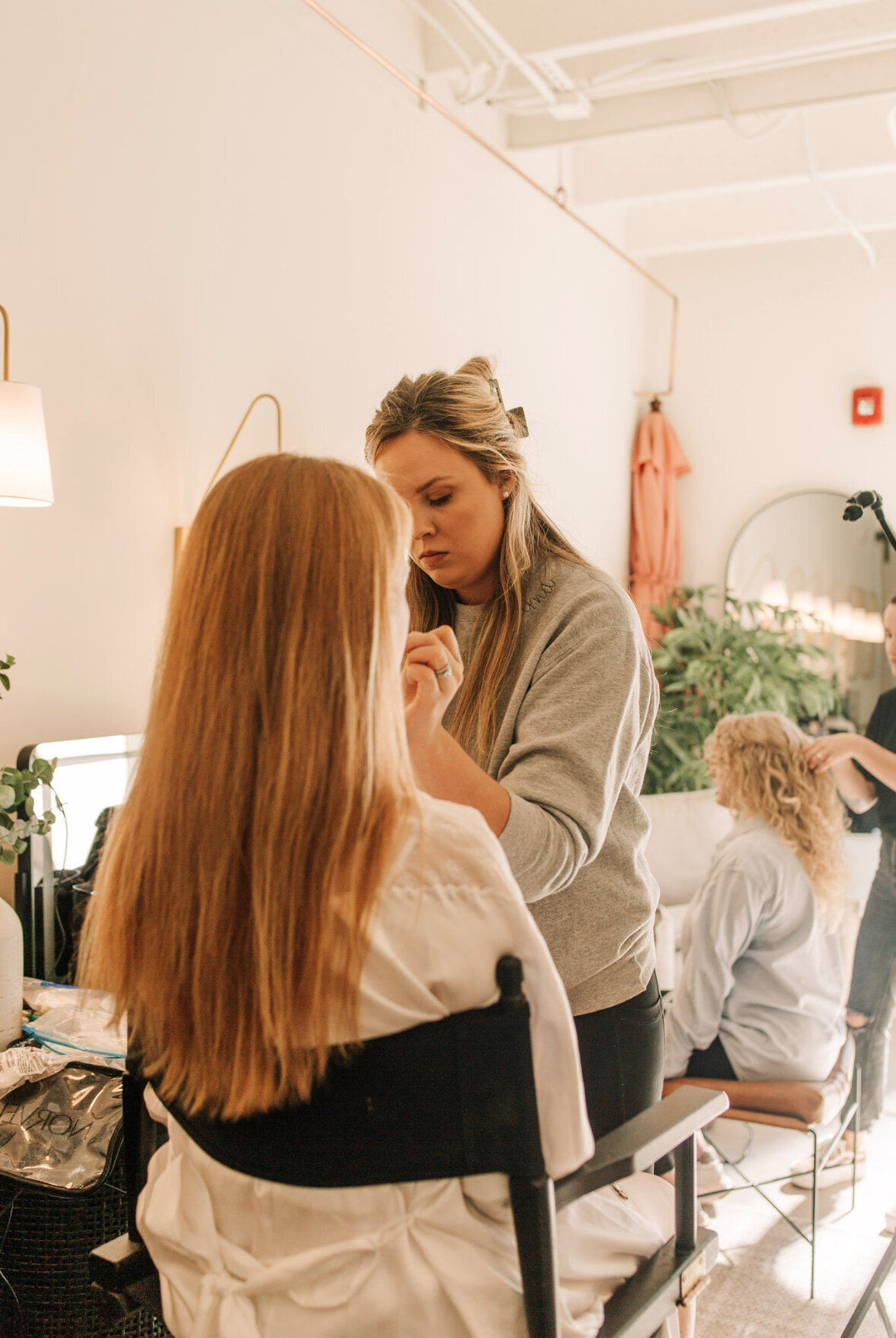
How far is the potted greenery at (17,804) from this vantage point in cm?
154

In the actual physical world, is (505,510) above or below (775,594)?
above

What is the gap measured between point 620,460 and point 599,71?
1.77m

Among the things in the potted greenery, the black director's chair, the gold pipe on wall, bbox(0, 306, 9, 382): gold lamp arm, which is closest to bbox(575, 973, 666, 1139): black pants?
the black director's chair

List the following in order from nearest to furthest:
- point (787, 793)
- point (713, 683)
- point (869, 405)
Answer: point (787, 793), point (713, 683), point (869, 405)

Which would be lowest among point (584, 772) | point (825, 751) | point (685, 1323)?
point (685, 1323)

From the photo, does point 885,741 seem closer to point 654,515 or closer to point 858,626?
point 858,626

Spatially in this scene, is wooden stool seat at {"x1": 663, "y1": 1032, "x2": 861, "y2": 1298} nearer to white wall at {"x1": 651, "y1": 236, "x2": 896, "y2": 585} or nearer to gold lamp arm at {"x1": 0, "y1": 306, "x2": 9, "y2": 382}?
gold lamp arm at {"x1": 0, "y1": 306, "x2": 9, "y2": 382}

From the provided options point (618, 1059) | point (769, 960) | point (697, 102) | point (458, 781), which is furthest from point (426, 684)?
point (697, 102)

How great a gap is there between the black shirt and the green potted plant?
0.83m

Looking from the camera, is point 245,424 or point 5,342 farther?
point 245,424

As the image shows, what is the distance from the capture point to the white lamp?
1648 mm

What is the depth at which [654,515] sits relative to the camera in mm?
4801

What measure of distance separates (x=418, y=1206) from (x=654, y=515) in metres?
4.21

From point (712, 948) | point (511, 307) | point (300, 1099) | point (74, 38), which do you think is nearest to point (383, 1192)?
point (300, 1099)
